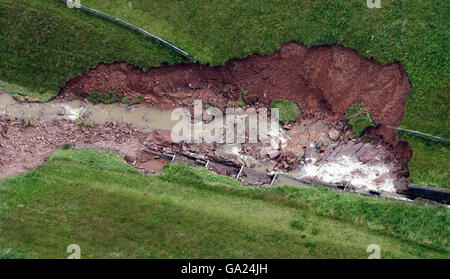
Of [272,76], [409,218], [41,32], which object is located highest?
[41,32]

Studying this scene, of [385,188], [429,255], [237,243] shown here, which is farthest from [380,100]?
[237,243]

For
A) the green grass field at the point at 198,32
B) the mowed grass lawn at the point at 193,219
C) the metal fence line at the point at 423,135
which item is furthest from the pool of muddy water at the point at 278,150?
the mowed grass lawn at the point at 193,219

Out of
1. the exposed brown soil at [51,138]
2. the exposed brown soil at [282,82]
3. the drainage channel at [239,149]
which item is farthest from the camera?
the exposed brown soil at [282,82]

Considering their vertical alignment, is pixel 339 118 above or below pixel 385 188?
above

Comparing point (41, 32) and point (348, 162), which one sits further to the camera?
point (41, 32)

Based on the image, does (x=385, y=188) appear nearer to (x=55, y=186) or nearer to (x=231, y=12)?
(x=231, y=12)

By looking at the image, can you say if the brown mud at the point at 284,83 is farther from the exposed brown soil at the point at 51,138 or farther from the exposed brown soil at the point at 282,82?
the exposed brown soil at the point at 51,138
